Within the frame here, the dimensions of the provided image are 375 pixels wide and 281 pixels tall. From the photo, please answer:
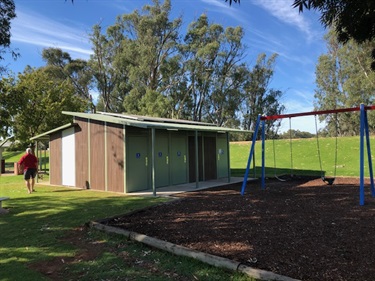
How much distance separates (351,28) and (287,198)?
709 cm

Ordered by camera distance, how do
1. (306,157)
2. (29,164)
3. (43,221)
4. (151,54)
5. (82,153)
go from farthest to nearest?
(151,54) → (306,157) → (82,153) → (29,164) → (43,221)

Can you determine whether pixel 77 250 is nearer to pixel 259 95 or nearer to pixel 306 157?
pixel 306 157

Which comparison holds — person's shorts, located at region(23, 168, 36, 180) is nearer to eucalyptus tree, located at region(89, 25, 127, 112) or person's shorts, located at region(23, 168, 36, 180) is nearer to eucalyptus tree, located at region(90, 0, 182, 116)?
eucalyptus tree, located at region(90, 0, 182, 116)

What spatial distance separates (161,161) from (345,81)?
33145mm

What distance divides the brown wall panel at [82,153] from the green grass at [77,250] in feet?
14.2

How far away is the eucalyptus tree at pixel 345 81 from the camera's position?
35.0m

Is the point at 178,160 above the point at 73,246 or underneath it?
above

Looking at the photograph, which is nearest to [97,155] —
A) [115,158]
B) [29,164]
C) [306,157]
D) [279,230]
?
[115,158]

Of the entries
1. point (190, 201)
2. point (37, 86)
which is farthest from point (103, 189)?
point (37, 86)

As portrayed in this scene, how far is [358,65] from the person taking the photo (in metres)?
36.8

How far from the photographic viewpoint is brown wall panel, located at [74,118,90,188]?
13.6 metres

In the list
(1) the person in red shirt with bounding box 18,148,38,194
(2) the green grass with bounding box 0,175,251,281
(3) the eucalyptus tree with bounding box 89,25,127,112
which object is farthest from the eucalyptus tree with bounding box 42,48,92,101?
(2) the green grass with bounding box 0,175,251,281

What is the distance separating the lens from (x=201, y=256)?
4.55m

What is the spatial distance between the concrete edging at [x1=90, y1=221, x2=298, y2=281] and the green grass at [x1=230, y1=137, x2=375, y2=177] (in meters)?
14.1
